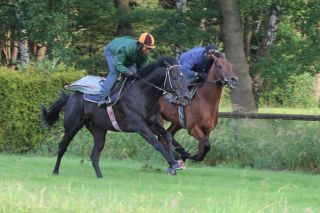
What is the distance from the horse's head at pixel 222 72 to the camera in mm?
13578

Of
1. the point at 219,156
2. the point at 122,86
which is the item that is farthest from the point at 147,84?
the point at 219,156

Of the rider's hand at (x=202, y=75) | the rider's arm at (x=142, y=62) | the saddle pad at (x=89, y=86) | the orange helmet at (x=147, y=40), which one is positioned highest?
the orange helmet at (x=147, y=40)

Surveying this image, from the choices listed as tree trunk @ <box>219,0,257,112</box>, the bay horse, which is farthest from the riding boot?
tree trunk @ <box>219,0,257,112</box>

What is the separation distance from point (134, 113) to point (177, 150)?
74.7 inches

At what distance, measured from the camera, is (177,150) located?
1405 centimetres

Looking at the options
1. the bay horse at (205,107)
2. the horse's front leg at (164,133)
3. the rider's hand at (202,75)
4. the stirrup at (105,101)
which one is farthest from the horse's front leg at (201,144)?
the stirrup at (105,101)

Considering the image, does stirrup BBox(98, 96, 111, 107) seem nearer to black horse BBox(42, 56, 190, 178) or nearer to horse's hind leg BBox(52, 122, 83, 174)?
black horse BBox(42, 56, 190, 178)

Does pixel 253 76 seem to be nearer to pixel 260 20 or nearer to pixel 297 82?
pixel 260 20

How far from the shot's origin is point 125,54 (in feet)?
41.7

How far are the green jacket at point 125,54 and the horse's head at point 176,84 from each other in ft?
2.26

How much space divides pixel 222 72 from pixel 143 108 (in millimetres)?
2030

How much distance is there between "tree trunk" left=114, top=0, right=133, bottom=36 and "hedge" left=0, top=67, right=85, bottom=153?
28.0 feet

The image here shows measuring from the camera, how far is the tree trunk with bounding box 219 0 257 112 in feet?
69.9

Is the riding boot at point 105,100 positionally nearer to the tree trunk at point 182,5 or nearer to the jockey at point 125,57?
the jockey at point 125,57
